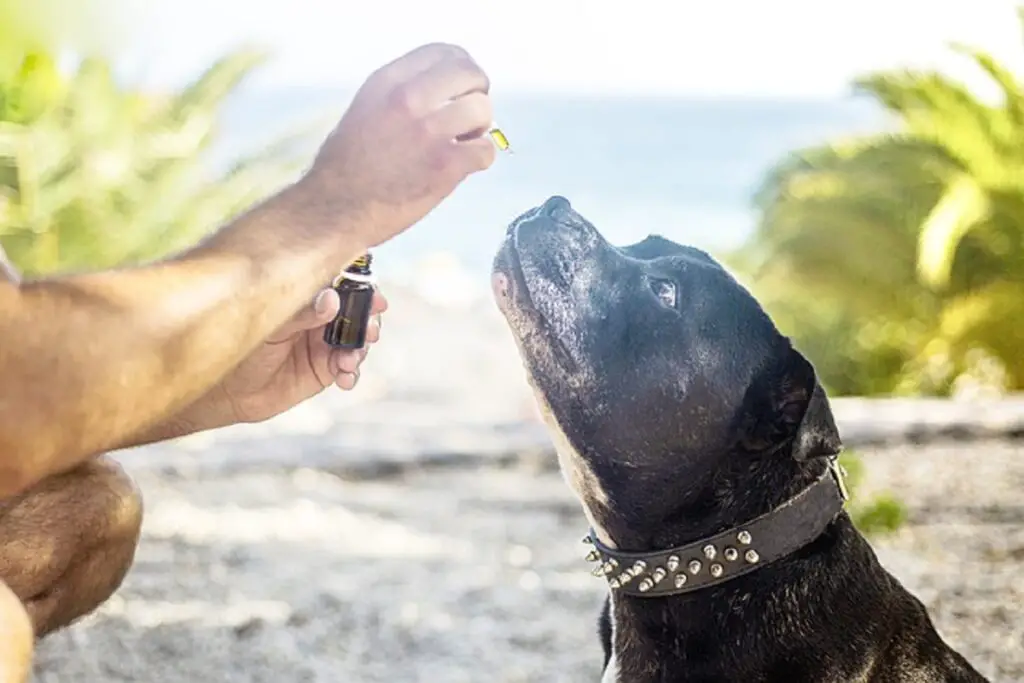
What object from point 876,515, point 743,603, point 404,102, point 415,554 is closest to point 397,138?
point 404,102

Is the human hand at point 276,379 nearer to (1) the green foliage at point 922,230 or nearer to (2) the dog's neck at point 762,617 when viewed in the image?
(2) the dog's neck at point 762,617

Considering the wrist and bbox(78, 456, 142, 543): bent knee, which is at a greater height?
the wrist

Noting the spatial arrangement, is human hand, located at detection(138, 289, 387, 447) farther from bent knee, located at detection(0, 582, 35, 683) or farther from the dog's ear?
the dog's ear

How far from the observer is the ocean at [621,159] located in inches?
812

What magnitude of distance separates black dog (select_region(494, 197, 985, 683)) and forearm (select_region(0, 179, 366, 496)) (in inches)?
20.8

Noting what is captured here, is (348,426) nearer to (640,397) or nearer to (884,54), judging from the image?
(640,397)

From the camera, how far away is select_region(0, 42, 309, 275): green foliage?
300 inches

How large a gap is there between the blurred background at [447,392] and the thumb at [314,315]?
457mm

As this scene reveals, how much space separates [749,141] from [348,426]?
84.4ft

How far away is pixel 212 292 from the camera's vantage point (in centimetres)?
182

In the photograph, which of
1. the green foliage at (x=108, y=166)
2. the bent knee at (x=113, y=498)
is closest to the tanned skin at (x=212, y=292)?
the bent knee at (x=113, y=498)

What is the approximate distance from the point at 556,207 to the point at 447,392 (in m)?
11.2

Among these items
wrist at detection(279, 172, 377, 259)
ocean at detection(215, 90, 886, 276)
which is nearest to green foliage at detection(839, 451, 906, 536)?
wrist at detection(279, 172, 377, 259)

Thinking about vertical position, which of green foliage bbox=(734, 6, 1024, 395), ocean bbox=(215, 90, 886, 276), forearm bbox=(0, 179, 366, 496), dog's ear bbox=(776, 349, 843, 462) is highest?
forearm bbox=(0, 179, 366, 496)
